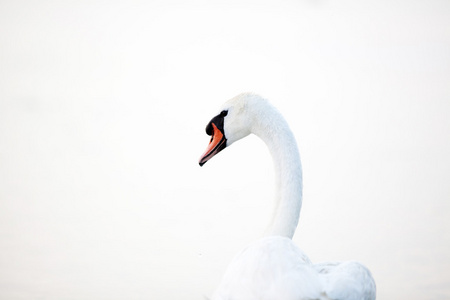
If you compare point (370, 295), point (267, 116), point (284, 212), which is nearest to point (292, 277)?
point (370, 295)

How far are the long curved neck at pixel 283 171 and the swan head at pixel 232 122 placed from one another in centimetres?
9

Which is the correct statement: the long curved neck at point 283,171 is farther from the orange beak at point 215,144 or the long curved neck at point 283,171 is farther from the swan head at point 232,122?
the orange beak at point 215,144

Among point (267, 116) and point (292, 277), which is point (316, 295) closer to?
point (292, 277)

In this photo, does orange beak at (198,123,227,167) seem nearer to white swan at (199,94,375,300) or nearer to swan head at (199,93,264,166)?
swan head at (199,93,264,166)

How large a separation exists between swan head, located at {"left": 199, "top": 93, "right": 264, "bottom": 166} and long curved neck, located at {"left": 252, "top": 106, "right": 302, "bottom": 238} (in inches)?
3.4

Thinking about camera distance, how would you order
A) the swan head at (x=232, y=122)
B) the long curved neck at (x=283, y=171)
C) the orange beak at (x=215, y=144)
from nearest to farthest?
the long curved neck at (x=283, y=171) < the swan head at (x=232, y=122) < the orange beak at (x=215, y=144)

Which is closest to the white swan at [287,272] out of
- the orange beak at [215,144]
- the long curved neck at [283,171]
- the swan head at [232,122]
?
the long curved neck at [283,171]

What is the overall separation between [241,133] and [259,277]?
1718mm

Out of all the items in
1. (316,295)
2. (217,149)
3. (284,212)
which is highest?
(217,149)

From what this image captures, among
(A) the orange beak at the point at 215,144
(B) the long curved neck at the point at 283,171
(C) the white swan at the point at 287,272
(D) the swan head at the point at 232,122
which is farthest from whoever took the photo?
(A) the orange beak at the point at 215,144

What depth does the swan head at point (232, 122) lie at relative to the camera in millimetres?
6816

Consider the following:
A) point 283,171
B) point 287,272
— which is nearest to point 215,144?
point 283,171

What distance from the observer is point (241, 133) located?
695cm

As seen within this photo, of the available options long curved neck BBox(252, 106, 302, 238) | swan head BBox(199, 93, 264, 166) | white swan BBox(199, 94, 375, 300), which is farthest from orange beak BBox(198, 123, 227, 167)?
white swan BBox(199, 94, 375, 300)
